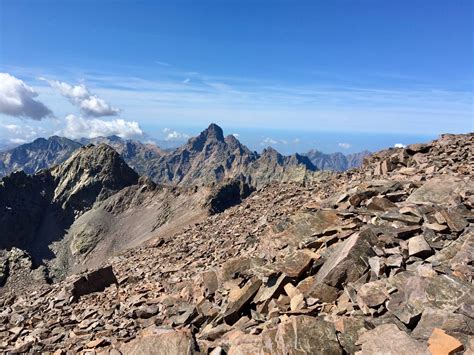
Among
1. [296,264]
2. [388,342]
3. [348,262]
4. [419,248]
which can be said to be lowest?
[296,264]

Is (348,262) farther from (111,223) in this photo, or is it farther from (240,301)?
(111,223)

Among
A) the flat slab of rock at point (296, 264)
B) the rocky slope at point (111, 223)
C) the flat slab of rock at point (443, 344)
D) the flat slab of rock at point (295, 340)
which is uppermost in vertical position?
the flat slab of rock at point (443, 344)

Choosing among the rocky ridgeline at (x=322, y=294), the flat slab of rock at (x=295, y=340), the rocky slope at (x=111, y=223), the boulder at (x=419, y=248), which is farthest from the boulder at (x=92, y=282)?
the rocky slope at (x=111, y=223)

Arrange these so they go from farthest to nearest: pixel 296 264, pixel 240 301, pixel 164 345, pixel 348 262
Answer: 1. pixel 296 264
2. pixel 240 301
3. pixel 348 262
4. pixel 164 345

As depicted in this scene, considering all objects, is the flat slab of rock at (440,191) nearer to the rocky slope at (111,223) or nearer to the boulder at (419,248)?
the boulder at (419,248)

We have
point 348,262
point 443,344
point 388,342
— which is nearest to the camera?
point 443,344

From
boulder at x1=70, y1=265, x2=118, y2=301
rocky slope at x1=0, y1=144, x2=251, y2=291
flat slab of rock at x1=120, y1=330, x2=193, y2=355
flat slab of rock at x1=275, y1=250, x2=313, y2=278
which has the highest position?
flat slab of rock at x1=275, y1=250, x2=313, y2=278

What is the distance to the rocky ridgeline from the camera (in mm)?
13562

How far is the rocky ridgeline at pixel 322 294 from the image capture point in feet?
44.5

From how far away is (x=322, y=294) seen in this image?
16.6m

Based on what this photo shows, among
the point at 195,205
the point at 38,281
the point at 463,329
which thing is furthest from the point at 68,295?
the point at 195,205

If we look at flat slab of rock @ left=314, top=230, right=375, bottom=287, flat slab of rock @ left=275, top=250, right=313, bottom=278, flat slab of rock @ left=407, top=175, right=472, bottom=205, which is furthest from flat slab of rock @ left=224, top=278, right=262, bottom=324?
flat slab of rock @ left=407, top=175, right=472, bottom=205

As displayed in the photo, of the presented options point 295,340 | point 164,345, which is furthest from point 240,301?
point 295,340

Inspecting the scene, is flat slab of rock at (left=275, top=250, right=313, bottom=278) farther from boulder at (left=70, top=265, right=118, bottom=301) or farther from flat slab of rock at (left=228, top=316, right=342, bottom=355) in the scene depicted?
boulder at (left=70, top=265, right=118, bottom=301)
